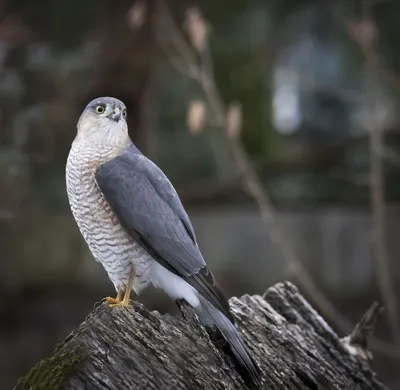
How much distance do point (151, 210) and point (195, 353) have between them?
1.95ft

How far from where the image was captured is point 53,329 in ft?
15.2

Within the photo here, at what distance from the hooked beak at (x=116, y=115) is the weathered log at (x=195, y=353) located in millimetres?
573

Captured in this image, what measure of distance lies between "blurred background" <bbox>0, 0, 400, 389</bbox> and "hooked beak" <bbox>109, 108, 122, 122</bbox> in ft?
6.42

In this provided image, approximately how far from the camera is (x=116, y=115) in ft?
6.03

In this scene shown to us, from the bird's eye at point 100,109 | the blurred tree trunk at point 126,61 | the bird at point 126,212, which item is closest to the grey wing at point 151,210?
the bird at point 126,212

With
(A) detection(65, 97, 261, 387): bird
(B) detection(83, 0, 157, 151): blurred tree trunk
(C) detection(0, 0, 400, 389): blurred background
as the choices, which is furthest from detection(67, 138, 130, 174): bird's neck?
(B) detection(83, 0, 157, 151): blurred tree trunk

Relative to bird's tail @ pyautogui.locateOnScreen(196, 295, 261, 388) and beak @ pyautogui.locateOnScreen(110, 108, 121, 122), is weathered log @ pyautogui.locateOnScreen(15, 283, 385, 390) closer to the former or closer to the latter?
bird's tail @ pyautogui.locateOnScreen(196, 295, 261, 388)

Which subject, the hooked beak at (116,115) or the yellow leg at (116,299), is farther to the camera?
the hooked beak at (116,115)

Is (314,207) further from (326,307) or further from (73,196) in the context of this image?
(73,196)

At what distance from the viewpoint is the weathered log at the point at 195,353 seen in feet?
3.21

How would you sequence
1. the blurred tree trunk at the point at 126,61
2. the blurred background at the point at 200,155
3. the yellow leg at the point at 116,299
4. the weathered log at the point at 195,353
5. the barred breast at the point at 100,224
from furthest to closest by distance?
the blurred tree trunk at the point at 126,61 < the blurred background at the point at 200,155 < the barred breast at the point at 100,224 < the yellow leg at the point at 116,299 < the weathered log at the point at 195,353

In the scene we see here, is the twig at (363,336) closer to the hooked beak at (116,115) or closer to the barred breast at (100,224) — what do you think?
the barred breast at (100,224)

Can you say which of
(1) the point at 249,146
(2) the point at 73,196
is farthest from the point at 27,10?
(2) the point at 73,196

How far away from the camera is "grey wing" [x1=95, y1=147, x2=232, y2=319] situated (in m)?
1.58
